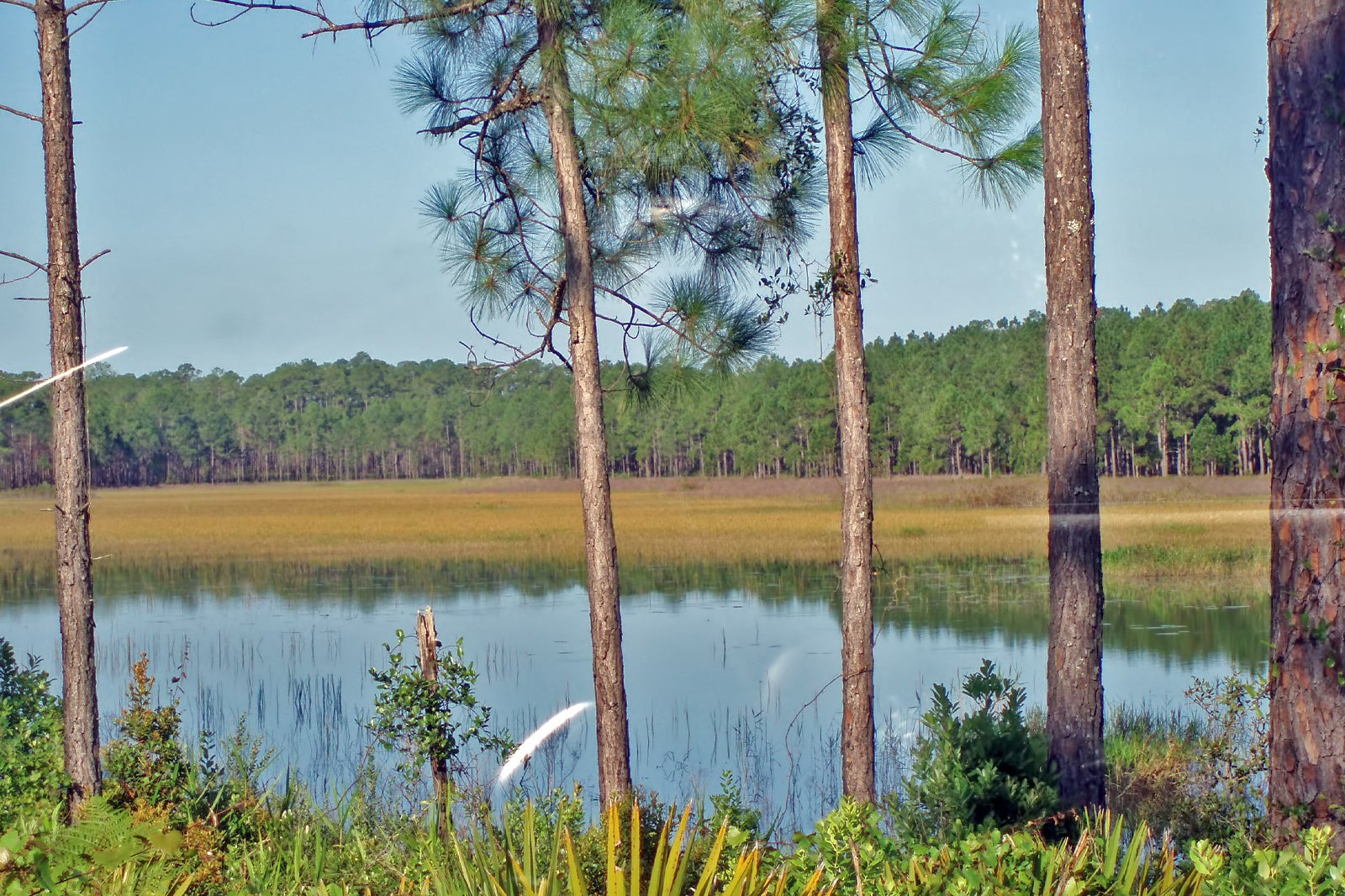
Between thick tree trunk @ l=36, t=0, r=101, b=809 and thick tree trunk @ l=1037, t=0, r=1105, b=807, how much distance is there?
503cm

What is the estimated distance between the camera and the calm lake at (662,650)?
Result: 10.4 m

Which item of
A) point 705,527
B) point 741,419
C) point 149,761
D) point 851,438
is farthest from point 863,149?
point 741,419

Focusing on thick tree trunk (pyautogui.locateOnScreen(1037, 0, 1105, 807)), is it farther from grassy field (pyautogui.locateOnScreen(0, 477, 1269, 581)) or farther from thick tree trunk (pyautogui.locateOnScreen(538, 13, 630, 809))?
grassy field (pyautogui.locateOnScreen(0, 477, 1269, 581))

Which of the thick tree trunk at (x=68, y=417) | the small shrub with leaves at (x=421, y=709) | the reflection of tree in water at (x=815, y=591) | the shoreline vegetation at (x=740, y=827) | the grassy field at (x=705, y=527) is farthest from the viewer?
the grassy field at (x=705, y=527)

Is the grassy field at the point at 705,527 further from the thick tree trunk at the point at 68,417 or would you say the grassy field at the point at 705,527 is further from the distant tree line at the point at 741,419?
the thick tree trunk at the point at 68,417

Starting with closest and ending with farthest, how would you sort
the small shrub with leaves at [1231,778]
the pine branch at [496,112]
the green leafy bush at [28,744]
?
1. the green leafy bush at [28,744]
2. the small shrub with leaves at [1231,778]
3. the pine branch at [496,112]

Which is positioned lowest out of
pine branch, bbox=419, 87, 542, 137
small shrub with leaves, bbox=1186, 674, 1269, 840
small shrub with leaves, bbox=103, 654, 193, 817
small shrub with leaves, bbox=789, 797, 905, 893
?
small shrub with leaves, bbox=1186, 674, 1269, 840

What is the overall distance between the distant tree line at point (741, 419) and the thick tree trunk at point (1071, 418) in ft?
42.3

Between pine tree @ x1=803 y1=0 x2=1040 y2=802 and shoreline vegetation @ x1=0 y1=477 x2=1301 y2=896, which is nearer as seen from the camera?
shoreline vegetation @ x1=0 y1=477 x2=1301 y2=896

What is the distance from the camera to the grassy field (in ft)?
87.3

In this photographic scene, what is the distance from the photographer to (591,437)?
731cm

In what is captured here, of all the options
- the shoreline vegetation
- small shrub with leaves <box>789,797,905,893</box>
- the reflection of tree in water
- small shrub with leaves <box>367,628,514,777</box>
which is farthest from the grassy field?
small shrub with leaves <box>789,797,905,893</box>

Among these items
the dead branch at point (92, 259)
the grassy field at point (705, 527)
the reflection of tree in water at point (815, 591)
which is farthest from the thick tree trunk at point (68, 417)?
the grassy field at point (705, 527)

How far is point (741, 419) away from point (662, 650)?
136 feet
